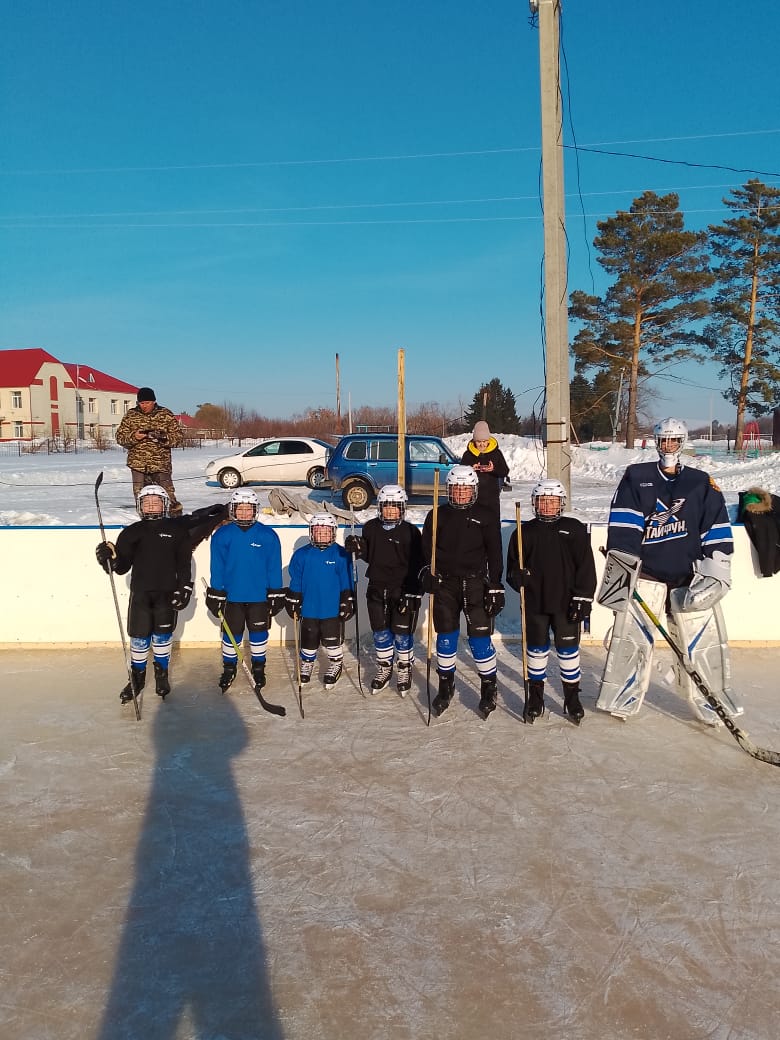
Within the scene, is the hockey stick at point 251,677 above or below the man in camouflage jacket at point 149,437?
below

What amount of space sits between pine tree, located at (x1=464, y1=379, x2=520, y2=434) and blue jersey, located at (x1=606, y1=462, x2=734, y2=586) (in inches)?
1532

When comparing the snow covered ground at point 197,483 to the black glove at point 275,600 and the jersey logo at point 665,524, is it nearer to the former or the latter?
the jersey logo at point 665,524

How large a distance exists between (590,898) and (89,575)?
5.17 meters

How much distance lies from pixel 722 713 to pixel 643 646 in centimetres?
63

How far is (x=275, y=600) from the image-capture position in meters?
5.54

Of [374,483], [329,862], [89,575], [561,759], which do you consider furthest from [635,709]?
[374,483]

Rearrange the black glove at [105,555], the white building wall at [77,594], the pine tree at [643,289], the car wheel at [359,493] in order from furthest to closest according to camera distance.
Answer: the pine tree at [643,289], the car wheel at [359,493], the white building wall at [77,594], the black glove at [105,555]

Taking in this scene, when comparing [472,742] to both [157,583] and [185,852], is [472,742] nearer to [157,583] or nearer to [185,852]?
[185,852]

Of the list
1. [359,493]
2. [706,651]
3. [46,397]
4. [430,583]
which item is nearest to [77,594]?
[430,583]

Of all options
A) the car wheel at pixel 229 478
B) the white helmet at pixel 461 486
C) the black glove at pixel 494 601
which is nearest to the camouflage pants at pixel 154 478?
the white helmet at pixel 461 486

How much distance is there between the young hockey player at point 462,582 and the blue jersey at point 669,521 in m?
0.88

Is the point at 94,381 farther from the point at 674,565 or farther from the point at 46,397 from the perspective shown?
the point at 674,565

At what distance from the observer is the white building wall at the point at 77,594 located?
6.66 metres

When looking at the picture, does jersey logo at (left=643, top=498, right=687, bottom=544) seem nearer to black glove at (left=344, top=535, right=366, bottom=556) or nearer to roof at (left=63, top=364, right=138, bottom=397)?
black glove at (left=344, top=535, right=366, bottom=556)
